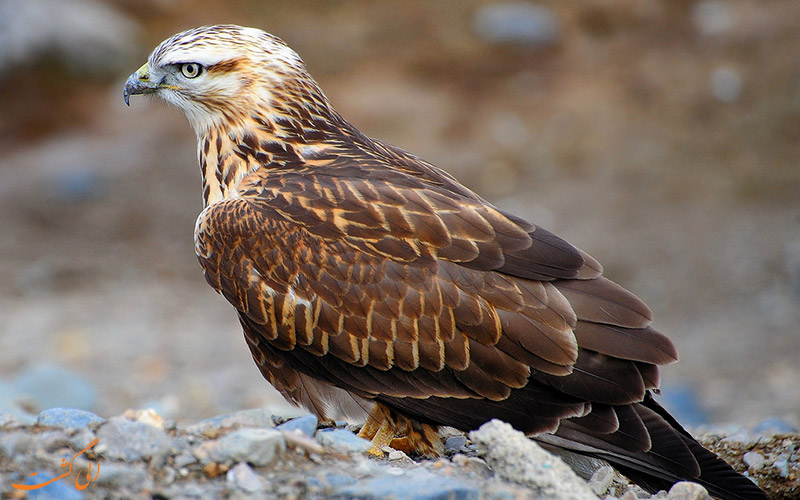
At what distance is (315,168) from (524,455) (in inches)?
84.9

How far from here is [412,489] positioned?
150 inches

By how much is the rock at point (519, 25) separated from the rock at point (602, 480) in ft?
39.0

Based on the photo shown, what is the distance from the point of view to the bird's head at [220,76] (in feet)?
19.0

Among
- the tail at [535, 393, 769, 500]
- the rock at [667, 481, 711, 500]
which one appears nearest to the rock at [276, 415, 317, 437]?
the tail at [535, 393, 769, 500]

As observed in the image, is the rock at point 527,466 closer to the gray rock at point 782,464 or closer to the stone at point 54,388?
the gray rock at point 782,464

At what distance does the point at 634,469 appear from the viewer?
479 centimetres

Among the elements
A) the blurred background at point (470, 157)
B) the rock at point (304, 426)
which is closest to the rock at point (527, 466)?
the rock at point (304, 426)

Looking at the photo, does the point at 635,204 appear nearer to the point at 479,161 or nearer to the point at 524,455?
the point at 479,161

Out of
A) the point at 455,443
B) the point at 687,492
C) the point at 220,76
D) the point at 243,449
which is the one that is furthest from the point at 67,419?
the point at 687,492

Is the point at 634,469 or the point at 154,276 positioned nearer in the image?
the point at 634,469

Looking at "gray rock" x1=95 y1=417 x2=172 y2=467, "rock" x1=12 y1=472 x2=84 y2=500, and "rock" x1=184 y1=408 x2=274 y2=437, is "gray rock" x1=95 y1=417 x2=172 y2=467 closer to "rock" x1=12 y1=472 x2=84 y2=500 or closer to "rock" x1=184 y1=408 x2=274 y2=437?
"rock" x1=184 y1=408 x2=274 y2=437

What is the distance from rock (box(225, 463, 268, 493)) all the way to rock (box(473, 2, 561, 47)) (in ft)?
42.4

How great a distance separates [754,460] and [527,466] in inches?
78.9

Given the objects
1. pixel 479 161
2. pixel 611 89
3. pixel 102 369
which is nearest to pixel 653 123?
pixel 611 89
